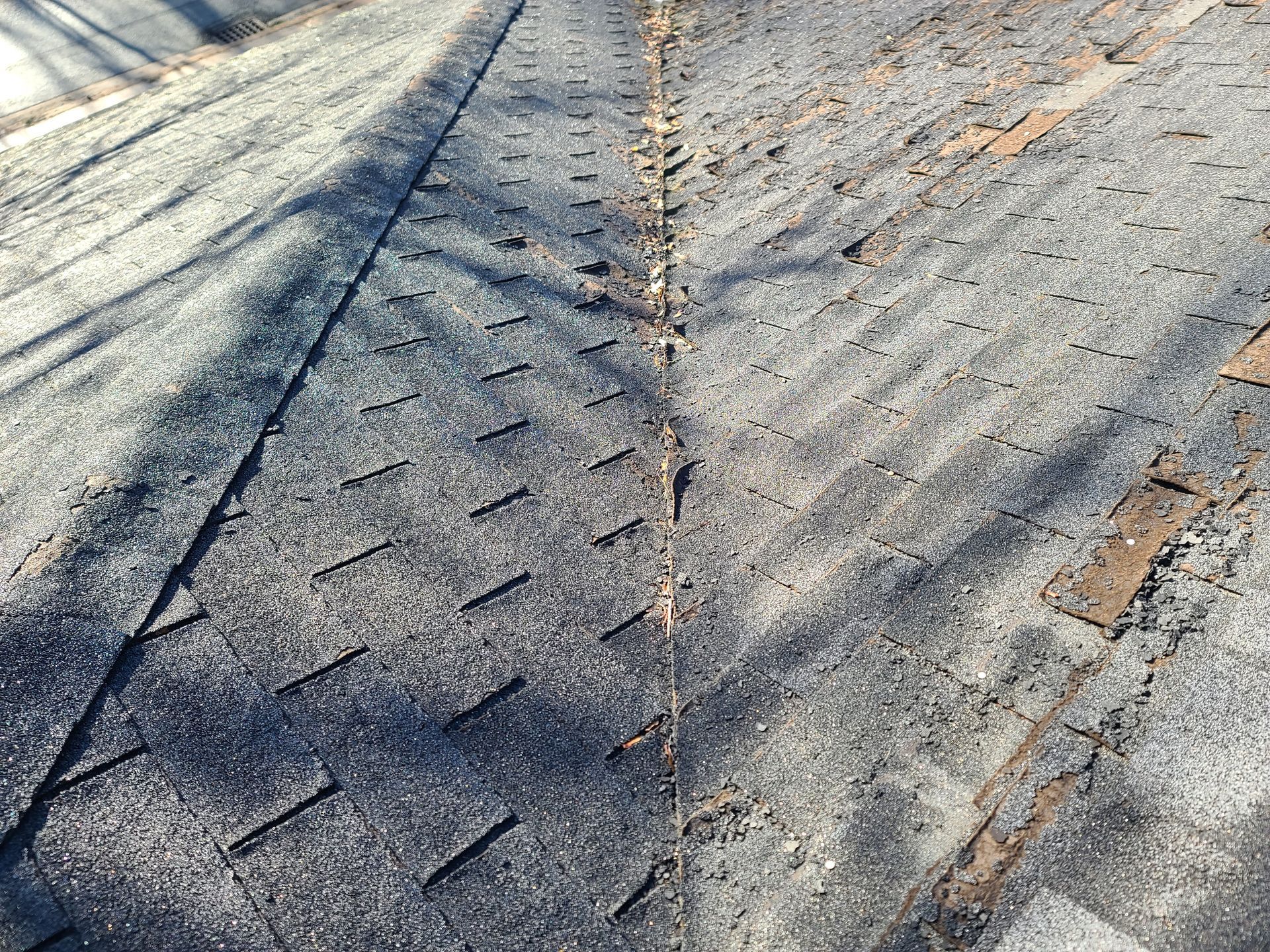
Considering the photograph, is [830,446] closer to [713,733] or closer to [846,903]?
[713,733]

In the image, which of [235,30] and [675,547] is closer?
[675,547]

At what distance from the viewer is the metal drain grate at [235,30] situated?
42.1ft

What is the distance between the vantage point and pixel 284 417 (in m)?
2.95

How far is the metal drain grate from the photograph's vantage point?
42.1ft

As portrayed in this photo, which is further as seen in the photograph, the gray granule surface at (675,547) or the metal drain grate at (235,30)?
the metal drain grate at (235,30)

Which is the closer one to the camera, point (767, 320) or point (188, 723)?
point (188, 723)

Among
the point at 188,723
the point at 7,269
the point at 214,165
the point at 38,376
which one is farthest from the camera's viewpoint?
the point at 214,165

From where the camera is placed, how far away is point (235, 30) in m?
13.2

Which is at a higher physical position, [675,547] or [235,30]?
[235,30]

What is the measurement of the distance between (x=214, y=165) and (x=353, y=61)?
228cm

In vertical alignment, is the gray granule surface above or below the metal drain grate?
below

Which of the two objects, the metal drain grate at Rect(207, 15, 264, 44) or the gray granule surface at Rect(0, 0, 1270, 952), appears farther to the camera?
the metal drain grate at Rect(207, 15, 264, 44)

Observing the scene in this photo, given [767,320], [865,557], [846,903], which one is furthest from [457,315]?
[846,903]

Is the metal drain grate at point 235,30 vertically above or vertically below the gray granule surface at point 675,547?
above
